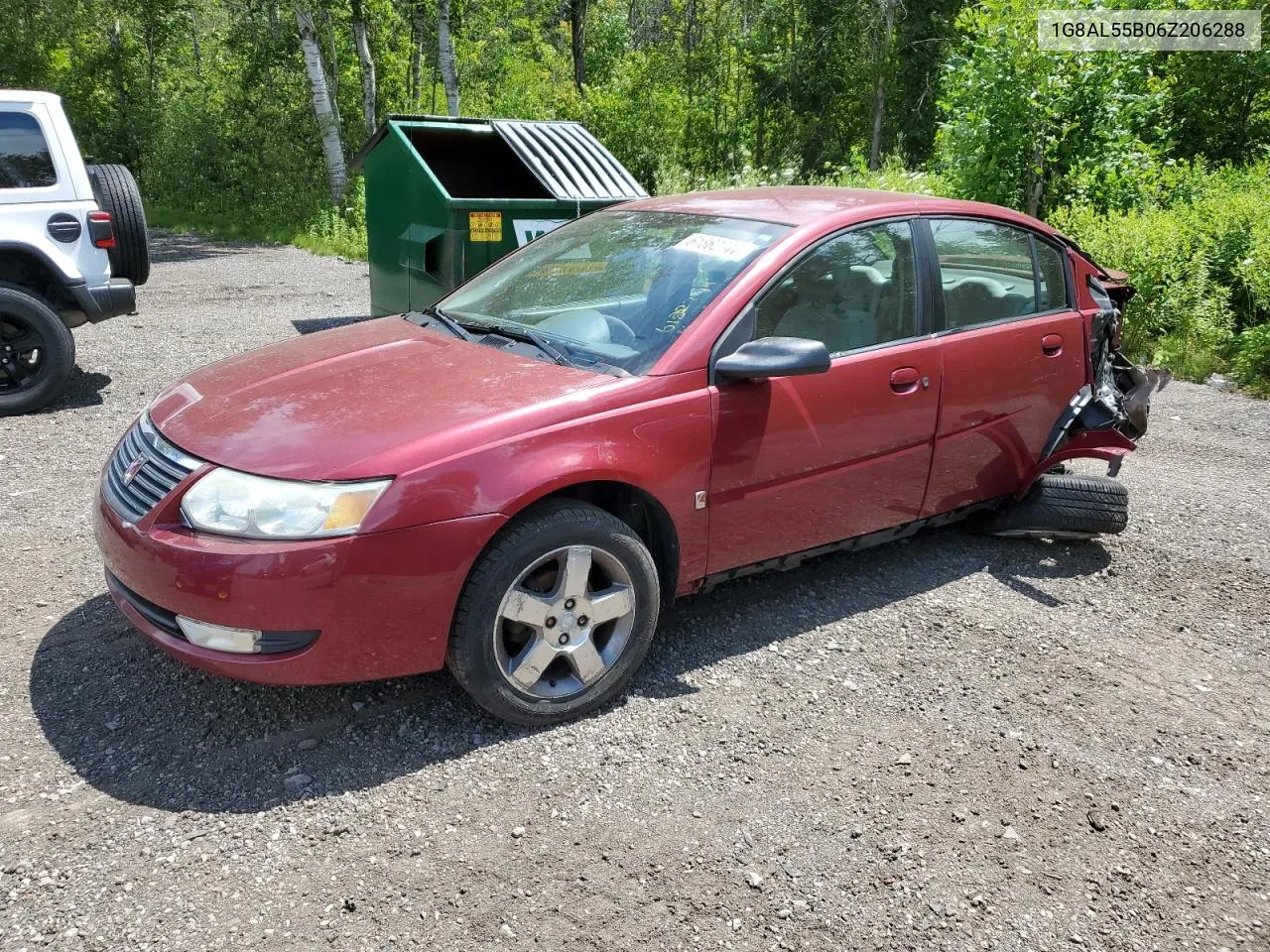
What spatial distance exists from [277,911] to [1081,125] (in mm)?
10516

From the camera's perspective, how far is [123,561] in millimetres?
3062

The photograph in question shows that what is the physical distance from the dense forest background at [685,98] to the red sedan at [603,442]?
20.1 ft

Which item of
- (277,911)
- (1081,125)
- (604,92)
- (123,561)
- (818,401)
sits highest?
(604,92)

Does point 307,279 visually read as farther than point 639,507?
Yes

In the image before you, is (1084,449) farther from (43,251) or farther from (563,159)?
(43,251)

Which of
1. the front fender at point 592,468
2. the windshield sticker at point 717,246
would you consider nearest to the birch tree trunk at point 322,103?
the windshield sticker at point 717,246

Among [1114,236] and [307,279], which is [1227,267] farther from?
[307,279]

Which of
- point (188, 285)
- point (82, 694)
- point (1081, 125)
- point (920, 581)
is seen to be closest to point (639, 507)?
point (920, 581)

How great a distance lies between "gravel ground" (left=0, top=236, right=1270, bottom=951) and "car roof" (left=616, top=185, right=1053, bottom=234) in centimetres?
156

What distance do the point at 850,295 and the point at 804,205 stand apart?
1.58 feet

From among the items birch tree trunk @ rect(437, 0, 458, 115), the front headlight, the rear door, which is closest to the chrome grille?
the front headlight

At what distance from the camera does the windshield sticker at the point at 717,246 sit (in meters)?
3.74

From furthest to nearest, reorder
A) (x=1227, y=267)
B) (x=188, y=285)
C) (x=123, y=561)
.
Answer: (x=188, y=285)
(x=1227, y=267)
(x=123, y=561)

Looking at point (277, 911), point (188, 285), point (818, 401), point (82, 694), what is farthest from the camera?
point (188, 285)
